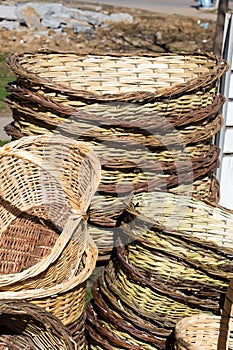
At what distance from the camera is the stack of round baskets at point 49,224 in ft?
6.57

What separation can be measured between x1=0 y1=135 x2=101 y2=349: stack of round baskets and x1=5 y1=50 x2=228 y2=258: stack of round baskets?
120 mm

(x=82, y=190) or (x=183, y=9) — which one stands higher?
(x=82, y=190)

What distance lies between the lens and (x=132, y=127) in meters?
2.50

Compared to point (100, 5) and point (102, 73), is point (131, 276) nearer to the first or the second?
point (102, 73)

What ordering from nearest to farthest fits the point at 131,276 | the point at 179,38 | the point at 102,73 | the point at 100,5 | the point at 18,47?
the point at 131,276 → the point at 102,73 → the point at 18,47 → the point at 179,38 → the point at 100,5

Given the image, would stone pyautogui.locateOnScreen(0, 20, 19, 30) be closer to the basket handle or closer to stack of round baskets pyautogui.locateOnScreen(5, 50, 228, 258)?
stack of round baskets pyautogui.locateOnScreen(5, 50, 228, 258)

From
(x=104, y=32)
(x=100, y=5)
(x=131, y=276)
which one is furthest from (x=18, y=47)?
(x=131, y=276)

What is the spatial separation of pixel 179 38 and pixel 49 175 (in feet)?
18.6

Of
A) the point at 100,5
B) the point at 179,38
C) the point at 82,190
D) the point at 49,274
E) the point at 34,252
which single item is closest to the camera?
the point at 49,274

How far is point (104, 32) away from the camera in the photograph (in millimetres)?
8188

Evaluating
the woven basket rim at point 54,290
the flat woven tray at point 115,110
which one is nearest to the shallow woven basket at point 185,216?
the woven basket rim at point 54,290

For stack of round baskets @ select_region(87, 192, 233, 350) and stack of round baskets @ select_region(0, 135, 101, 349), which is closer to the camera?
stack of round baskets @ select_region(0, 135, 101, 349)

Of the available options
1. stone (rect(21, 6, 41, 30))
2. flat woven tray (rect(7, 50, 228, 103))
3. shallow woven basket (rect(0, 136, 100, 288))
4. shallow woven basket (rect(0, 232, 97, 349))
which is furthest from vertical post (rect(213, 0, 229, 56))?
stone (rect(21, 6, 41, 30))

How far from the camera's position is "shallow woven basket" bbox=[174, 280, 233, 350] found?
202cm
